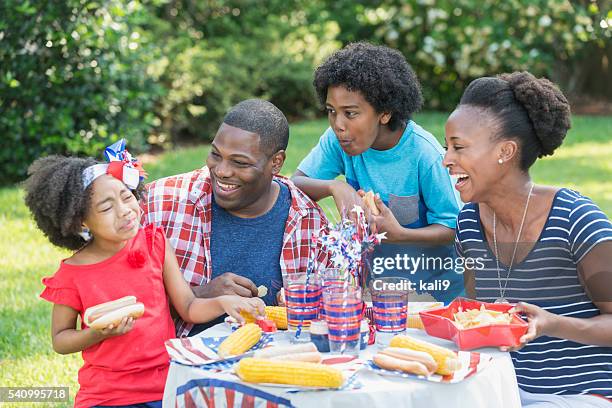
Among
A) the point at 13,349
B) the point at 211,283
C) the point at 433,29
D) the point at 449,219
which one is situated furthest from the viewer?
the point at 433,29

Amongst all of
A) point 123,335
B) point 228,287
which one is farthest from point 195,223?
point 123,335

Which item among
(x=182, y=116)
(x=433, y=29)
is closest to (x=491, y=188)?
(x=182, y=116)

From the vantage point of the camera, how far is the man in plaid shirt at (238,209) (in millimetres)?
3969

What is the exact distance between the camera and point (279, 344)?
3.21m

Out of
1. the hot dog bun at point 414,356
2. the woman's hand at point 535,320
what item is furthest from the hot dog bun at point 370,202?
the hot dog bun at point 414,356

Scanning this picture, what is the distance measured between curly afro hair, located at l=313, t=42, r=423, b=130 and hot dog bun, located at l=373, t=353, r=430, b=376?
1865mm

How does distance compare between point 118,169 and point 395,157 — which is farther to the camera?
point 395,157

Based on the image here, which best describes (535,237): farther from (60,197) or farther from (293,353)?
(60,197)

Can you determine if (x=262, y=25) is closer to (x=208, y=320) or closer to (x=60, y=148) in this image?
(x=60, y=148)

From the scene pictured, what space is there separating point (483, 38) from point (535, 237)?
11917mm

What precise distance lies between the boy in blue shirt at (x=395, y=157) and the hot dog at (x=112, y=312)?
1.29m

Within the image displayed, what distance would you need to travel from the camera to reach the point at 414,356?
286cm

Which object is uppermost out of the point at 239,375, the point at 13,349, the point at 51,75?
the point at 51,75

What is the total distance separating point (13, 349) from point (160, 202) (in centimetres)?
201
